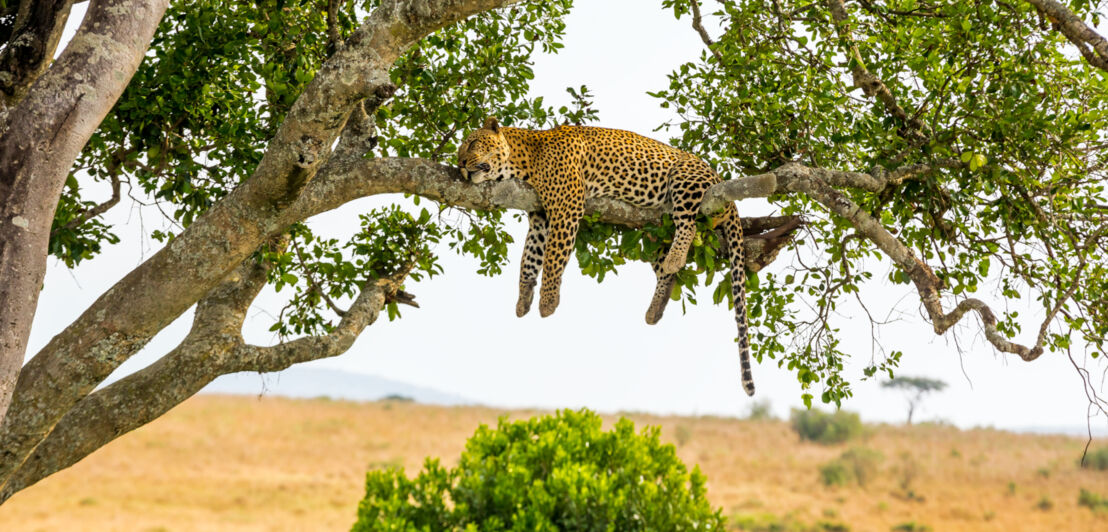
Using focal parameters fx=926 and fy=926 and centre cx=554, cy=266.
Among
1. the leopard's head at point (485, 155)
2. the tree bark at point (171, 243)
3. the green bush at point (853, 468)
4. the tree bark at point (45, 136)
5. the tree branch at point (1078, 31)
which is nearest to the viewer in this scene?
the tree bark at point (45, 136)

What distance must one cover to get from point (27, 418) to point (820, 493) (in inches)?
864

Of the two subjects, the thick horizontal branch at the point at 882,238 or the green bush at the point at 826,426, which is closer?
the thick horizontal branch at the point at 882,238

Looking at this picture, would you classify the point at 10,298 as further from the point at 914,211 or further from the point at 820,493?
the point at 820,493

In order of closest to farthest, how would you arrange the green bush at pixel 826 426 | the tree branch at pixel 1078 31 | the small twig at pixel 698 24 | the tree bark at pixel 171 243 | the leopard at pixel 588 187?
1. the tree bark at pixel 171 243
2. the tree branch at pixel 1078 31
3. the leopard at pixel 588 187
4. the small twig at pixel 698 24
5. the green bush at pixel 826 426

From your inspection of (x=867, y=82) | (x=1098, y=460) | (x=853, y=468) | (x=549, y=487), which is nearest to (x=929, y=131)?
(x=867, y=82)

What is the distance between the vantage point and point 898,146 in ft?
21.5

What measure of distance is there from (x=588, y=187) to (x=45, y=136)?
339cm

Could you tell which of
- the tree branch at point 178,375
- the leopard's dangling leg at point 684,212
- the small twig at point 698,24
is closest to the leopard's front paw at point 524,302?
the leopard's dangling leg at point 684,212

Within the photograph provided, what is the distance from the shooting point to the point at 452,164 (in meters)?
6.54

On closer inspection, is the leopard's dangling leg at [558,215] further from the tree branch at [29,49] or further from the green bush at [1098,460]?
the green bush at [1098,460]

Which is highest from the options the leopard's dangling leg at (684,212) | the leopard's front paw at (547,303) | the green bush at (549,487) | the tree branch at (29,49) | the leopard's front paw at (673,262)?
the tree branch at (29,49)

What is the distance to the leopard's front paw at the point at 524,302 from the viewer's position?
6597 millimetres

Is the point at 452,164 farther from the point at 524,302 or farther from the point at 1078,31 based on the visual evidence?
the point at 1078,31

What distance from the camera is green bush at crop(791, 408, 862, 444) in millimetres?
27875
